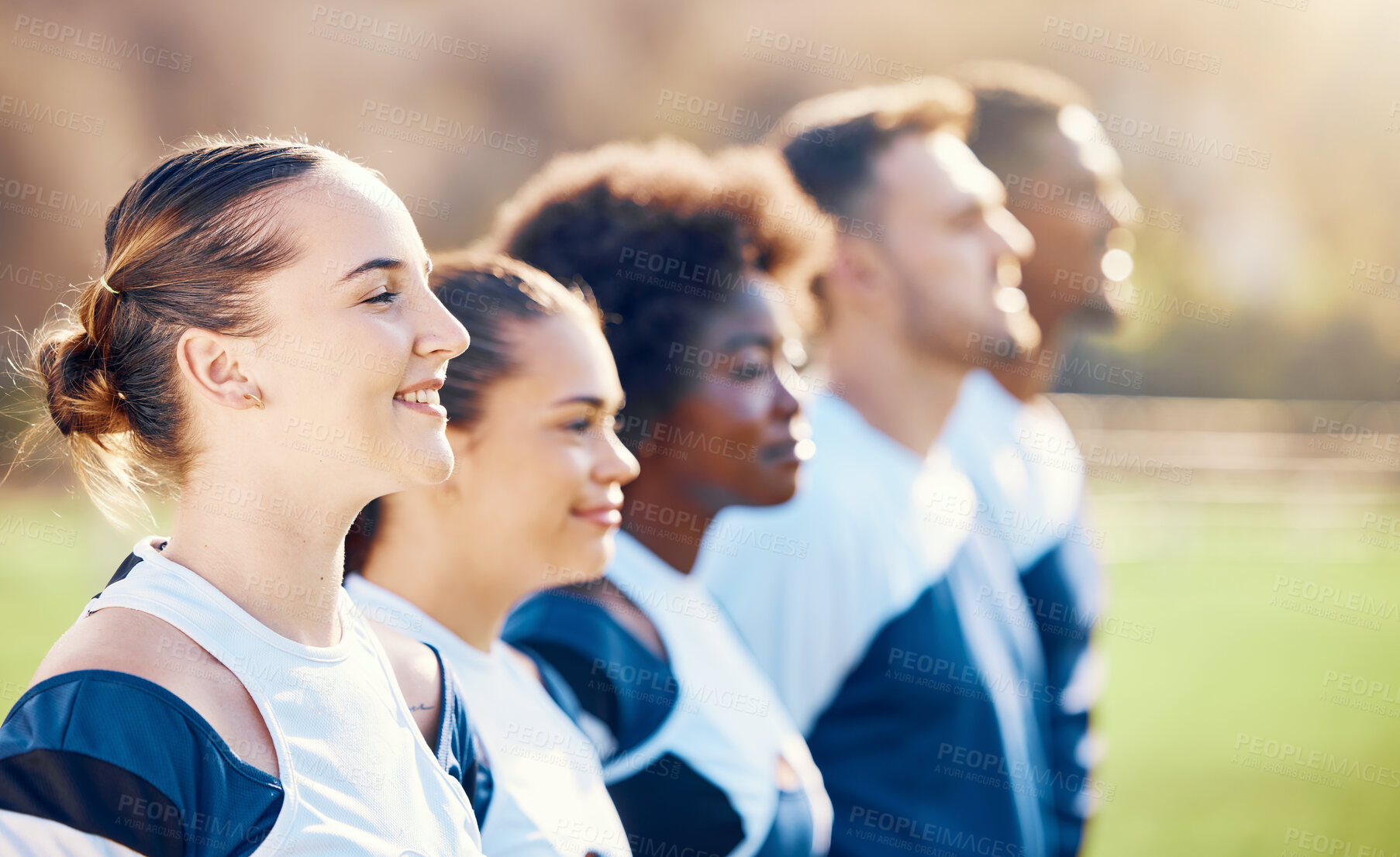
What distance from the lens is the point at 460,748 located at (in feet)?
5.48

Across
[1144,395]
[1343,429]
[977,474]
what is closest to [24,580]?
[977,474]

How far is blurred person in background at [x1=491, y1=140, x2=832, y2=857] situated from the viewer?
2.21m

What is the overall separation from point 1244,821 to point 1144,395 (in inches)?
768

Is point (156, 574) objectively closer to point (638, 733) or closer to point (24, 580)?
point (638, 733)

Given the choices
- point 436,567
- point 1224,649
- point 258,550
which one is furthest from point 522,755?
point 1224,649

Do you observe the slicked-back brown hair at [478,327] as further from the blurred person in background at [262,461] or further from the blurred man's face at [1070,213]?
the blurred man's face at [1070,213]

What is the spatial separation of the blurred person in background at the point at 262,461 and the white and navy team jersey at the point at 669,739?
63 centimetres

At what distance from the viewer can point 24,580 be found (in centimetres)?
1148

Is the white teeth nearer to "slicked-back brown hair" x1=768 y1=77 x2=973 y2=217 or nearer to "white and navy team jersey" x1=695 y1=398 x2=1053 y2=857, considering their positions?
"white and navy team jersey" x1=695 y1=398 x2=1053 y2=857

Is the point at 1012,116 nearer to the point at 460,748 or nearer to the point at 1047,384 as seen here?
the point at 1047,384

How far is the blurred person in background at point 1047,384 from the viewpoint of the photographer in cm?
385

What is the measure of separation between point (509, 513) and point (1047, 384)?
3278 mm

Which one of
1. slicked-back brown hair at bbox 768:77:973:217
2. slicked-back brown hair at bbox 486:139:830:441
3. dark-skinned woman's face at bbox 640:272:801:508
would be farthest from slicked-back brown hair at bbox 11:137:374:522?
slicked-back brown hair at bbox 768:77:973:217

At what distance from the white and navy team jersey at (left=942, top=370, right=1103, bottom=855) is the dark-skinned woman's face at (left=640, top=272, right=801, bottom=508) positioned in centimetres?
123
